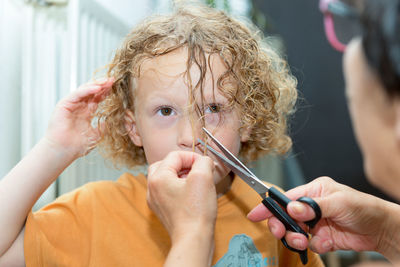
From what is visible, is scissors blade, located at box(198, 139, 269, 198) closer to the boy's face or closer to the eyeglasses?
the boy's face

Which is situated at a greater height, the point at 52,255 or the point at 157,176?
the point at 157,176

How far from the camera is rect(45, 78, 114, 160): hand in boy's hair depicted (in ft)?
2.63

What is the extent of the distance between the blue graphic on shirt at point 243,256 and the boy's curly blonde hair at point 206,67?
23 cm

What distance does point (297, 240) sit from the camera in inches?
23.7

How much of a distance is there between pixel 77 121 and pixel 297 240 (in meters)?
0.51

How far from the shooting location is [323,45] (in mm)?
830

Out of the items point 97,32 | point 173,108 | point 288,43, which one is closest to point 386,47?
point 173,108

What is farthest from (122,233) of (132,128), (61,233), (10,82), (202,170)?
(10,82)

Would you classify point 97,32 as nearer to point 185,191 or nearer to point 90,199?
point 90,199

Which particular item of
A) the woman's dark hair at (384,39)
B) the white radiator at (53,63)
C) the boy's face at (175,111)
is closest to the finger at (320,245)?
the boy's face at (175,111)

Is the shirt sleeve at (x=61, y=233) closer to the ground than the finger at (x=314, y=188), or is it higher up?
closer to the ground

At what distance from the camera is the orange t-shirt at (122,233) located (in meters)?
0.73

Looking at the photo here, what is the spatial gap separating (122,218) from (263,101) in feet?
1.29

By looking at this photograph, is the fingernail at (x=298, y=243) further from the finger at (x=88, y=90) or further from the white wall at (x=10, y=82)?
the white wall at (x=10, y=82)
